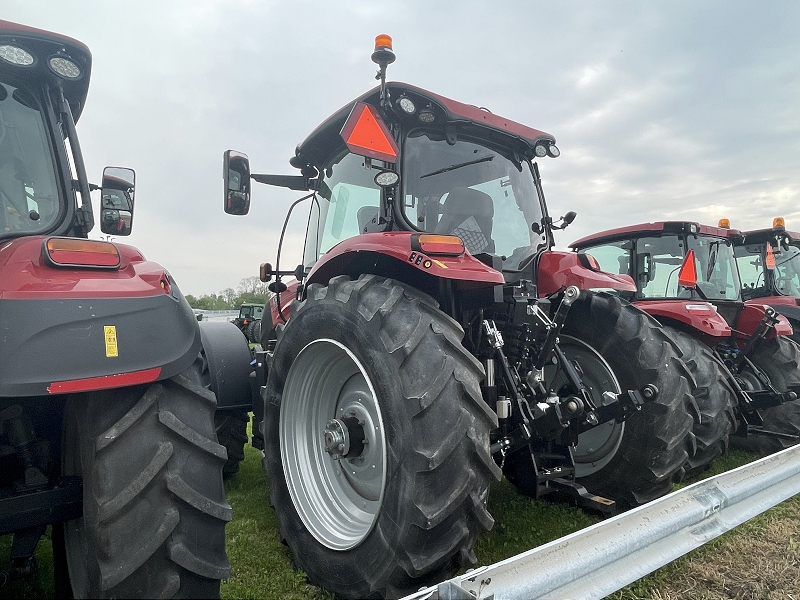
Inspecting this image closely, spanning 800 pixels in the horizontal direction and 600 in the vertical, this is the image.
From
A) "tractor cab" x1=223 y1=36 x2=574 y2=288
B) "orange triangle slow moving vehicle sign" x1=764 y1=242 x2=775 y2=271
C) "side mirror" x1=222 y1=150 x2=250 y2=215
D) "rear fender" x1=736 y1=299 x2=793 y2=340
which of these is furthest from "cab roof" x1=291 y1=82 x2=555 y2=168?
"orange triangle slow moving vehicle sign" x1=764 y1=242 x2=775 y2=271

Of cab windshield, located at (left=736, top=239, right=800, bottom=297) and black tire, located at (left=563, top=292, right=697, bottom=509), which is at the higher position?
cab windshield, located at (left=736, top=239, right=800, bottom=297)

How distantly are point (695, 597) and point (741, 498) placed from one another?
49cm

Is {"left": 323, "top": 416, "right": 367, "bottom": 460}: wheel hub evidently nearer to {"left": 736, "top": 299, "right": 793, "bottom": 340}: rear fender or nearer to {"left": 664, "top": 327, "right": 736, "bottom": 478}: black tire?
{"left": 664, "top": 327, "right": 736, "bottom": 478}: black tire

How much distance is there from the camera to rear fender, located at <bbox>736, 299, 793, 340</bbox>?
16.9 feet

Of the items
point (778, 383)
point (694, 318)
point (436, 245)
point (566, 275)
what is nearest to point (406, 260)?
point (436, 245)

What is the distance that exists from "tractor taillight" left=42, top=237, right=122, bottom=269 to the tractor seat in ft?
5.67

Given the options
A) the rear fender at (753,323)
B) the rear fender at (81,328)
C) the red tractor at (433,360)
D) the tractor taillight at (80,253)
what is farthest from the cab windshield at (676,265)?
the tractor taillight at (80,253)

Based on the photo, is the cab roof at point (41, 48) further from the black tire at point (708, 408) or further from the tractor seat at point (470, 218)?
the black tire at point (708, 408)

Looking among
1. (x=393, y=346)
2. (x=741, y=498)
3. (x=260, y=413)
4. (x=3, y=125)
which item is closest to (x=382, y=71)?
(x=393, y=346)

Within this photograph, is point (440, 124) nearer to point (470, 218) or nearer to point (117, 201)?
point (470, 218)

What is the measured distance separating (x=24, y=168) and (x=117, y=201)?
0.52 metres

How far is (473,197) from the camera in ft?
10.3

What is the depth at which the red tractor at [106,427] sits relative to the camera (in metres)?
1.42

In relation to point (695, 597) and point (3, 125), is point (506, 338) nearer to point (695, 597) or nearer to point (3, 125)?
point (695, 597)
